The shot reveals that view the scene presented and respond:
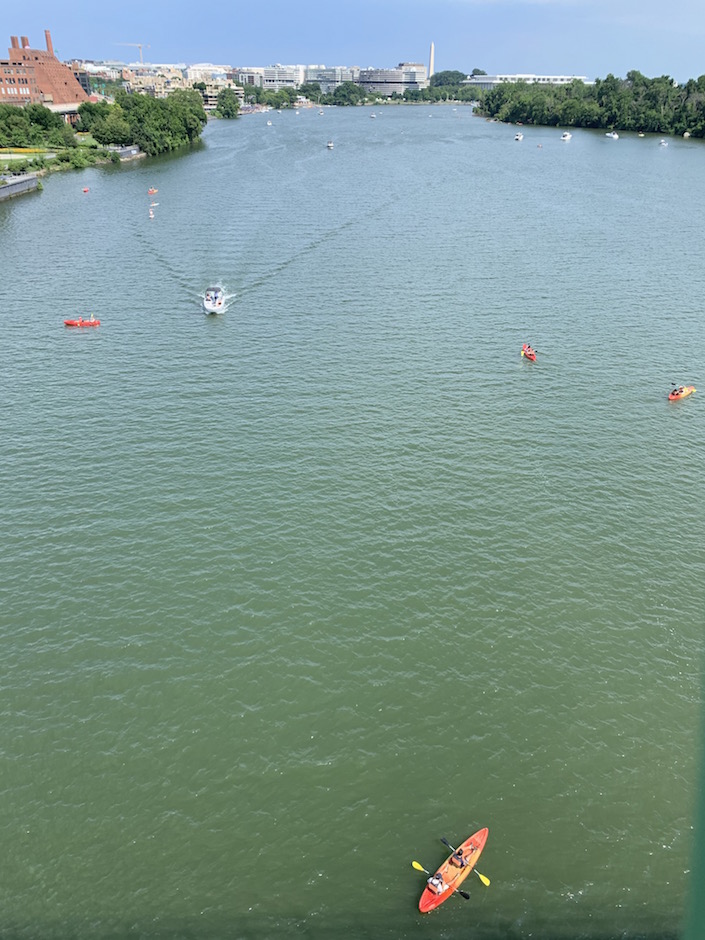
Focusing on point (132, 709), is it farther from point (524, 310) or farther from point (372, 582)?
point (524, 310)

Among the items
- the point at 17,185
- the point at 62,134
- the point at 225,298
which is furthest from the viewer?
the point at 62,134

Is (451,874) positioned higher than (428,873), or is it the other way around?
(451,874)

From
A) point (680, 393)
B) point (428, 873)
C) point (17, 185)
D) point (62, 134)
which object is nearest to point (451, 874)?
point (428, 873)

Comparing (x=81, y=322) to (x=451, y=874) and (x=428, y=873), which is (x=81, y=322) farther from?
(x=451, y=874)

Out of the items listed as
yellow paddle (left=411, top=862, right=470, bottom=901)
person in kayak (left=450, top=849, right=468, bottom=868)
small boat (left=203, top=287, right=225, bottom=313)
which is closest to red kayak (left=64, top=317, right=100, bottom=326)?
small boat (left=203, top=287, right=225, bottom=313)

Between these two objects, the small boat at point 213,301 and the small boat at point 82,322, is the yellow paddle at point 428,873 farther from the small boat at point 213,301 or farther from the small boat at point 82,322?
the small boat at point 82,322

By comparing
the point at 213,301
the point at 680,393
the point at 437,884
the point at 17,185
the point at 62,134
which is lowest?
the point at 437,884

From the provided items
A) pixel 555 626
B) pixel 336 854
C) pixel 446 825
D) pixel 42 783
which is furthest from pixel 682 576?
pixel 42 783
